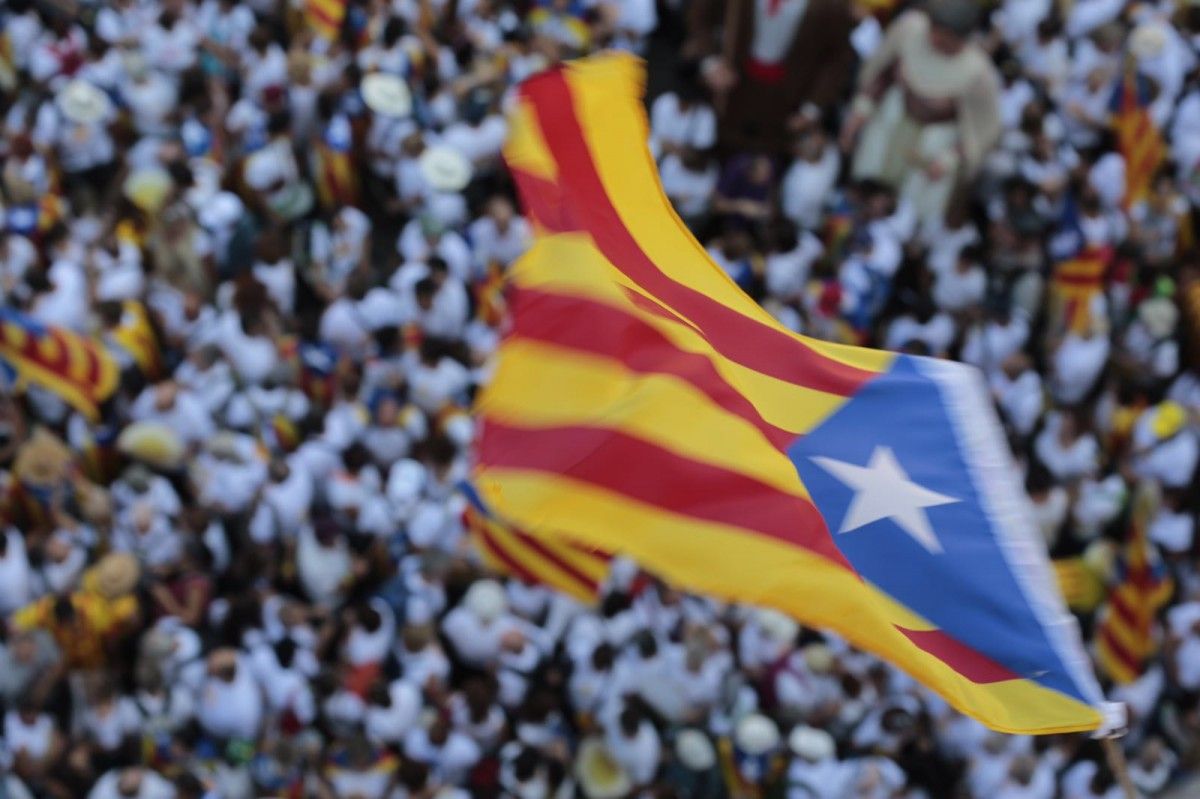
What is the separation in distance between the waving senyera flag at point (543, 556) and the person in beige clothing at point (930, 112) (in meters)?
4.45

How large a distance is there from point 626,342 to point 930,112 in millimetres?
5778

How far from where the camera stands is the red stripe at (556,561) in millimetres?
5629

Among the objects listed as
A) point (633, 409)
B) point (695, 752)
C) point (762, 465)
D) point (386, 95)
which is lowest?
point (695, 752)

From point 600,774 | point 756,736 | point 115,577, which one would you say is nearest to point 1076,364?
point 756,736

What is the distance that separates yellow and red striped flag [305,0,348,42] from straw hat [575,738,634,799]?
4.80m

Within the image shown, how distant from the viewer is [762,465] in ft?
12.9

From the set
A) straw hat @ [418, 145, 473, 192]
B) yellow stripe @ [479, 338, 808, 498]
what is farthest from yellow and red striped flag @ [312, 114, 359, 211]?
yellow stripe @ [479, 338, 808, 498]

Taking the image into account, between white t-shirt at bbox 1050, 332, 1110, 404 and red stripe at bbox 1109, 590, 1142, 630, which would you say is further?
white t-shirt at bbox 1050, 332, 1110, 404

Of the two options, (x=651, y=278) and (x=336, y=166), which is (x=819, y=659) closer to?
(x=651, y=278)

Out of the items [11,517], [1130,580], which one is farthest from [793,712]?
[11,517]

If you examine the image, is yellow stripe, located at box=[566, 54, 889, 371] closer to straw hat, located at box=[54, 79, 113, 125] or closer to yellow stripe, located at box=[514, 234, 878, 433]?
yellow stripe, located at box=[514, 234, 878, 433]

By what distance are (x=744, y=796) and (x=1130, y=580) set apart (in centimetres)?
232

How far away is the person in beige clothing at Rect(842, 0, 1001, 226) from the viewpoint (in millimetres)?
9141

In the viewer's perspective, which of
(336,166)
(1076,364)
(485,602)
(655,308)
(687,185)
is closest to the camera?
(655,308)
